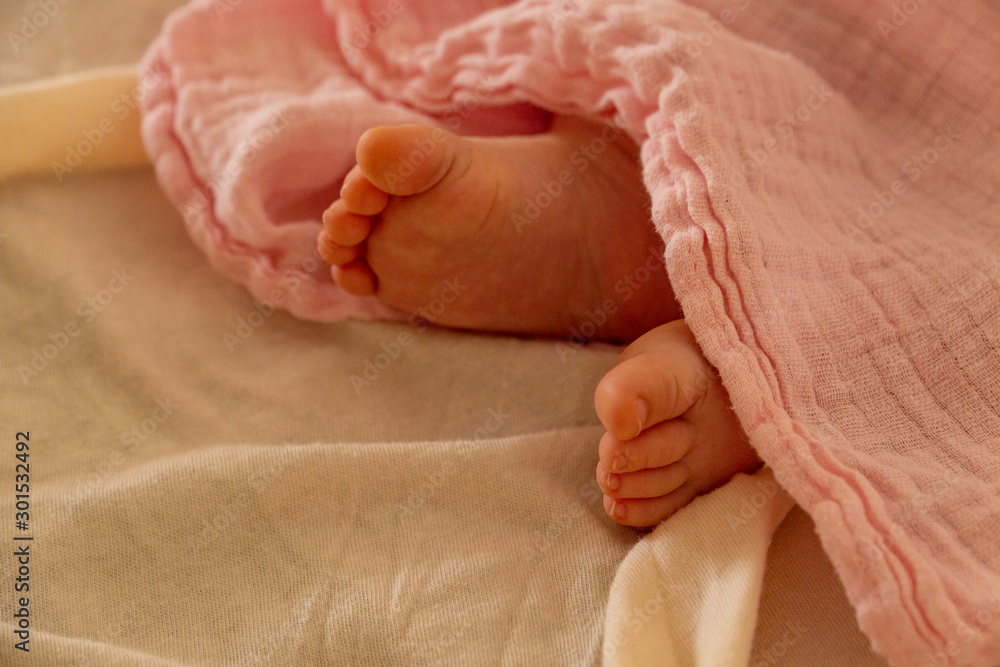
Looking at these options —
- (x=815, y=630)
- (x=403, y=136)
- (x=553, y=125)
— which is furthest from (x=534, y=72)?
(x=815, y=630)

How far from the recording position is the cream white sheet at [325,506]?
1.75 ft

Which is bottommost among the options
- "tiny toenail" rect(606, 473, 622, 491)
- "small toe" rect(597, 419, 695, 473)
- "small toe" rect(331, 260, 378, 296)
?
"small toe" rect(331, 260, 378, 296)

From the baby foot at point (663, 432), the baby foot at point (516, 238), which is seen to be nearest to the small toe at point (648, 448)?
the baby foot at point (663, 432)

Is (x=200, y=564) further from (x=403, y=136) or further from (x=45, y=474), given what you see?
(x=403, y=136)

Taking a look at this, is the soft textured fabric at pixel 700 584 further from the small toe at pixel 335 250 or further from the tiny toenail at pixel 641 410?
the small toe at pixel 335 250

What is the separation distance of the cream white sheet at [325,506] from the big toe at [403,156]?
0.61 ft

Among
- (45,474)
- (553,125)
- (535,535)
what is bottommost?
(45,474)

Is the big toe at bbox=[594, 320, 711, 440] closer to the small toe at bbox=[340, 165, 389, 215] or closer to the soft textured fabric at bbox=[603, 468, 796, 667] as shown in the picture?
the soft textured fabric at bbox=[603, 468, 796, 667]

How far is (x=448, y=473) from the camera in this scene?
2.04 feet

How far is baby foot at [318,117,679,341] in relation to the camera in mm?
679

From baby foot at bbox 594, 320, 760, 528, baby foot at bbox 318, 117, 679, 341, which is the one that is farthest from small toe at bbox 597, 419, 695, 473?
baby foot at bbox 318, 117, 679, 341

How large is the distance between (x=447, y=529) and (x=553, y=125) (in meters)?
0.44

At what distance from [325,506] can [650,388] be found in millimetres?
269

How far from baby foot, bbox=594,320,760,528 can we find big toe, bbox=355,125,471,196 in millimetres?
223
